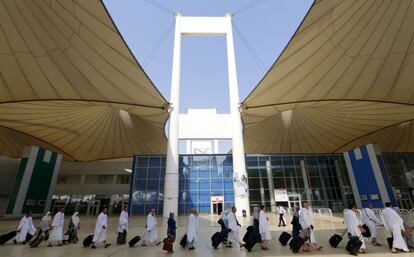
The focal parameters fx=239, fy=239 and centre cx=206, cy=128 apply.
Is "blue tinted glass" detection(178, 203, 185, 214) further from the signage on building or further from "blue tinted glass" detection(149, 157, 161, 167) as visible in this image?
the signage on building

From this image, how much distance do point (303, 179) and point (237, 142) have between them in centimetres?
999

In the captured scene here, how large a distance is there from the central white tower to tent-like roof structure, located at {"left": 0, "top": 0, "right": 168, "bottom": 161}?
3.30 m

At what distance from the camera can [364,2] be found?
1148 centimetres

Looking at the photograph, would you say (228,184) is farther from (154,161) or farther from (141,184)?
(141,184)

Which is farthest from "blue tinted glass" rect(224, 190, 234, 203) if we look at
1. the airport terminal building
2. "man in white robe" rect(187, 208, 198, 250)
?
"man in white robe" rect(187, 208, 198, 250)

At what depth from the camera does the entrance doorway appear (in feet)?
85.5

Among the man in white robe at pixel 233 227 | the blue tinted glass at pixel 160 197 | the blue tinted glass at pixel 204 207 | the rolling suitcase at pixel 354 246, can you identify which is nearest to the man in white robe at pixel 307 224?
the rolling suitcase at pixel 354 246

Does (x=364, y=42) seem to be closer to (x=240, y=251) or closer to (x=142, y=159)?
(x=240, y=251)

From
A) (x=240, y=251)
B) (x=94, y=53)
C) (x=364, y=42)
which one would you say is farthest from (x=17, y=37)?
(x=364, y=42)

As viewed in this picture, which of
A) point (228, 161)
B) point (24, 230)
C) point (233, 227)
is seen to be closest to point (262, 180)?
point (228, 161)

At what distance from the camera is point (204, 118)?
90.1 feet

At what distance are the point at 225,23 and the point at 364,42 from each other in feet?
64.8

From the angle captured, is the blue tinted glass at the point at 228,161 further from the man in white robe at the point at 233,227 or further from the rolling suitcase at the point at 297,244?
the rolling suitcase at the point at 297,244

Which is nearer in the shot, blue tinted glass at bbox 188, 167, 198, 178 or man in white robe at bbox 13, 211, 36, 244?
man in white robe at bbox 13, 211, 36, 244
